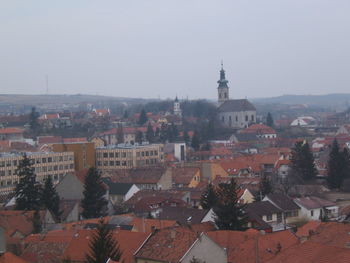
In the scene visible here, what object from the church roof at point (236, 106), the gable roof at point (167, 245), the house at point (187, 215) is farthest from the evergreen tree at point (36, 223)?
the church roof at point (236, 106)

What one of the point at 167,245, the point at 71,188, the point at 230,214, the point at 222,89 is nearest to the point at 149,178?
the point at 71,188

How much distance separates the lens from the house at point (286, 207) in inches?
1759

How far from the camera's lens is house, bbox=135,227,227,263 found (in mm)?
28172

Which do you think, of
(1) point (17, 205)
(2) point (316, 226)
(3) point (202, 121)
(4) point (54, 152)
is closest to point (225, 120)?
(3) point (202, 121)

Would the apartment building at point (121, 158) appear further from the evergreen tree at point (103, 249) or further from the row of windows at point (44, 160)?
the evergreen tree at point (103, 249)

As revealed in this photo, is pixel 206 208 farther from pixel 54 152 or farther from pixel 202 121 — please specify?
pixel 202 121

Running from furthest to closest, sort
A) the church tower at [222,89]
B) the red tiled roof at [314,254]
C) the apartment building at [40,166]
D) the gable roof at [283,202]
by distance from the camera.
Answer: the church tower at [222,89] → the apartment building at [40,166] → the gable roof at [283,202] → the red tiled roof at [314,254]

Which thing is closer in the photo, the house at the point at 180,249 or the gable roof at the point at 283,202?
the house at the point at 180,249

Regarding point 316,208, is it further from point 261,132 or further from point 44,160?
point 261,132

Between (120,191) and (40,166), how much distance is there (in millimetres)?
18287

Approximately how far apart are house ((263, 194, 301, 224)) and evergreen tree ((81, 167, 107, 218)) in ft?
34.9

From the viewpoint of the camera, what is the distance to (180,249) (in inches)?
1120

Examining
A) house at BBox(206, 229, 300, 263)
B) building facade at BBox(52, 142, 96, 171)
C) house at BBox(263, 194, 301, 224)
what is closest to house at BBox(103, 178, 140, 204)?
house at BBox(263, 194, 301, 224)

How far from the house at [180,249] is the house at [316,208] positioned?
59.6 feet
